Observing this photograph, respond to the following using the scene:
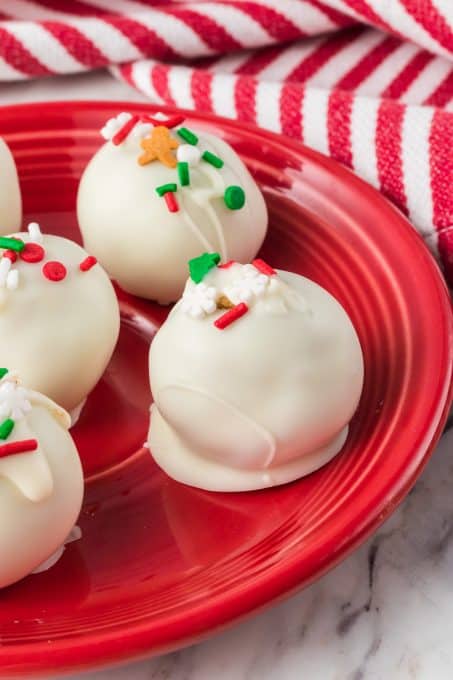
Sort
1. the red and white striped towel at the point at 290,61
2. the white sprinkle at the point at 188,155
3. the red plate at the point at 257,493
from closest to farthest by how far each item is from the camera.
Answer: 1. the red plate at the point at 257,493
2. the white sprinkle at the point at 188,155
3. the red and white striped towel at the point at 290,61

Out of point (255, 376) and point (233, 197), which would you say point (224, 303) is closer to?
point (255, 376)

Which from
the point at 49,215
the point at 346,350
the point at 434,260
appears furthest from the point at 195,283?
the point at 49,215

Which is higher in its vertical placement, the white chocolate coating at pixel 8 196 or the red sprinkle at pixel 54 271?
the red sprinkle at pixel 54 271

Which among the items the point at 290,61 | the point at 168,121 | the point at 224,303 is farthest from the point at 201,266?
the point at 290,61

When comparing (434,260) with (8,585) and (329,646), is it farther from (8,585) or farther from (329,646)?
(8,585)

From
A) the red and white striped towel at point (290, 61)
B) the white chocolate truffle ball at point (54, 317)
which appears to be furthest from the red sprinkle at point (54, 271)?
the red and white striped towel at point (290, 61)

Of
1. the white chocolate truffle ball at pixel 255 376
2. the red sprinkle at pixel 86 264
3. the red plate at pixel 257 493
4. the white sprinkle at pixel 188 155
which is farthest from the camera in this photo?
the white sprinkle at pixel 188 155

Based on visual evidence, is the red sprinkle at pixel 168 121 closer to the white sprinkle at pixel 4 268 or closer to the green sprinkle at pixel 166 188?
the green sprinkle at pixel 166 188
